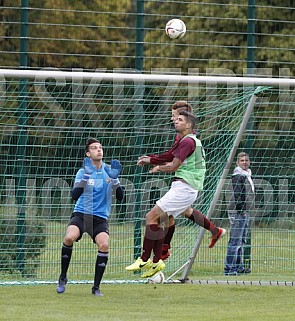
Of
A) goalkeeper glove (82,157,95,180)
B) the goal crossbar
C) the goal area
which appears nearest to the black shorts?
goalkeeper glove (82,157,95,180)

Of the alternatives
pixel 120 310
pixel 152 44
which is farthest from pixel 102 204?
pixel 152 44

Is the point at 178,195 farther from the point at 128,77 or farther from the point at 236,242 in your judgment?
the point at 236,242

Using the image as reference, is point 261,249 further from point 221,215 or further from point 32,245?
point 32,245

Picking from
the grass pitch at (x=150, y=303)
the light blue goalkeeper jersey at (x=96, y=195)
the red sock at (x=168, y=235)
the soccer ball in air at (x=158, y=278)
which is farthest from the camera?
the soccer ball in air at (x=158, y=278)

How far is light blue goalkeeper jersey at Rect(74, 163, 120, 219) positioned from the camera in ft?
35.8

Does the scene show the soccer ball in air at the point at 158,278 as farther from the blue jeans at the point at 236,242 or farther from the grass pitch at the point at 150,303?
the blue jeans at the point at 236,242

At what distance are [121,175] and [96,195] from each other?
1.91m

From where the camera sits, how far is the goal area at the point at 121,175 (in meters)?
12.6

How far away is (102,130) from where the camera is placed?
12.9 meters

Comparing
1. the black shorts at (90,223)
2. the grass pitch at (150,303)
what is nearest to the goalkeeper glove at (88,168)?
the black shorts at (90,223)

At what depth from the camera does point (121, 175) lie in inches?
505

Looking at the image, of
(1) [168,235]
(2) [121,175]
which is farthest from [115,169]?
(2) [121,175]

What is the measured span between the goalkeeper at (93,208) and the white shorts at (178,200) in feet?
1.85

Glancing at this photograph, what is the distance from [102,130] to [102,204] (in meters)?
2.17
